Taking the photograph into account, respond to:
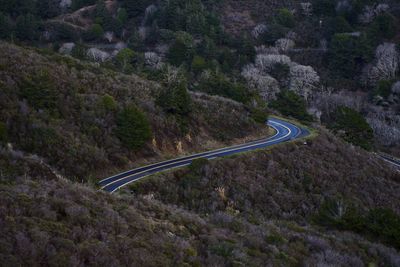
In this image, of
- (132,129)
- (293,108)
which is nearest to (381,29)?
(293,108)

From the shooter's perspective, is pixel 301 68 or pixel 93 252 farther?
pixel 301 68

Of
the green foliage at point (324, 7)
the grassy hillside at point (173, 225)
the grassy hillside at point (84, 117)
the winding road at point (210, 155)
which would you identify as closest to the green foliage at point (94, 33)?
the green foliage at point (324, 7)

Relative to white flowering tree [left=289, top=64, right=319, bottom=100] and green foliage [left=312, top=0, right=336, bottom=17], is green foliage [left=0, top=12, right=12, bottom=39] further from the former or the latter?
green foliage [left=312, top=0, right=336, bottom=17]

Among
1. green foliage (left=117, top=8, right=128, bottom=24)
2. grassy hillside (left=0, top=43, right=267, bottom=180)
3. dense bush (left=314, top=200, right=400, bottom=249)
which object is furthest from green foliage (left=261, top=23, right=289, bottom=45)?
dense bush (left=314, top=200, right=400, bottom=249)

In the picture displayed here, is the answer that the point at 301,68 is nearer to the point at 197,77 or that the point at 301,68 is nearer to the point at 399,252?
the point at 197,77

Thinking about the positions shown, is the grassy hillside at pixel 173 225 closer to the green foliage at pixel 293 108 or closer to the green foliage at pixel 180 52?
the green foliage at pixel 293 108

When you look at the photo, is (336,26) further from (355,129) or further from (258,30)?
(355,129)

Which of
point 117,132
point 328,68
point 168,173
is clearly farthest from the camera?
point 328,68

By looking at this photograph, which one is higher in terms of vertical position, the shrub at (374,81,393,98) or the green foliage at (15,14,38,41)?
the shrub at (374,81,393,98)

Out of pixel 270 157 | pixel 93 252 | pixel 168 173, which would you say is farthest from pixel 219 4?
pixel 93 252
